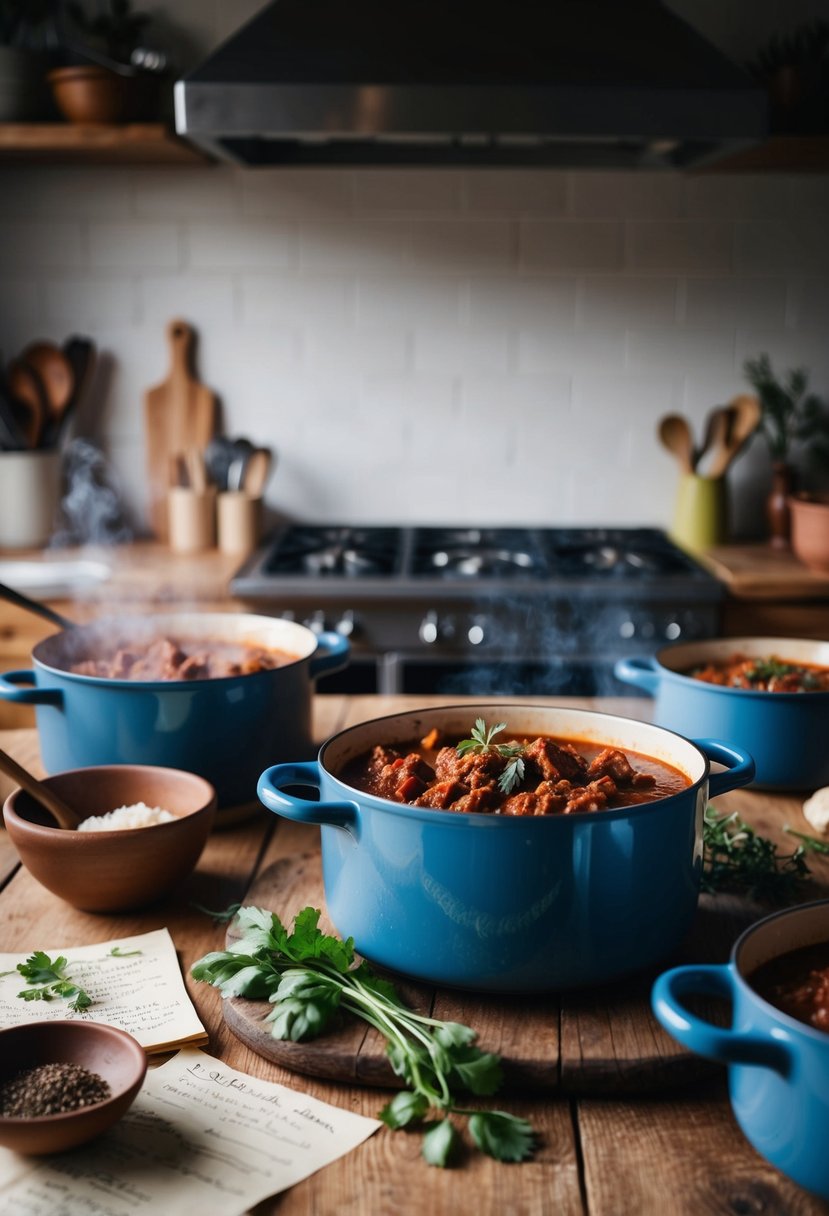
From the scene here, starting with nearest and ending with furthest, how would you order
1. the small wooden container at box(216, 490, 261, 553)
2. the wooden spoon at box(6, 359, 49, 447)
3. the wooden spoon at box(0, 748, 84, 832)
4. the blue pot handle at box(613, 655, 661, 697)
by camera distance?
the wooden spoon at box(0, 748, 84, 832) < the blue pot handle at box(613, 655, 661, 697) < the small wooden container at box(216, 490, 261, 553) < the wooden spoon at box(6, 359, 49, 447)

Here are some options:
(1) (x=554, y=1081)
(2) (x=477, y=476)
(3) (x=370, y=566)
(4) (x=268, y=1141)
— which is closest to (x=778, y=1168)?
(1) (x=554, y=1081)

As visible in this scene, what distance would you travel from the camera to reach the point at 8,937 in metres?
1.09

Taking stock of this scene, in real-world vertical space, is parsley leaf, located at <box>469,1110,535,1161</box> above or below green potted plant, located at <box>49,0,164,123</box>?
below

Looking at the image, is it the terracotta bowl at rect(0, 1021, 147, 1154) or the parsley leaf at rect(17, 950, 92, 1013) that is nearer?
the terracotta bowl at rect(0, 1021, 147, 1154)

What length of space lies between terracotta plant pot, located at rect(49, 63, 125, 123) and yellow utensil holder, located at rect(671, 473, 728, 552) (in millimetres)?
1693

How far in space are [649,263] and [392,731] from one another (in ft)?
8.12

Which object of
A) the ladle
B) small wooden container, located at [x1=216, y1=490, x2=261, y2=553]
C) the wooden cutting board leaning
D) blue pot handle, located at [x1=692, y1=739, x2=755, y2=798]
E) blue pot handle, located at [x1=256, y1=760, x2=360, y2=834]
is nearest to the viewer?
blue pot handle, located at [x1=256, y1=760, x2=360, y2=834]

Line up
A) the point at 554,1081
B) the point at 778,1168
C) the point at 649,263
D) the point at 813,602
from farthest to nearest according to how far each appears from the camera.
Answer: the point at 649,263 → the point at 813,602 → the point at 554,1081 → the point at 778,1168

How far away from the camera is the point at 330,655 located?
1.46m

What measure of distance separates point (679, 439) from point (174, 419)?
55.2 inches

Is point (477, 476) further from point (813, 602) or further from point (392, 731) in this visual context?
point (392, 731)

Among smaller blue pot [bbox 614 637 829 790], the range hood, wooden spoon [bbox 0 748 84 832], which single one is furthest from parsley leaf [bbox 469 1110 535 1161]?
the range hood

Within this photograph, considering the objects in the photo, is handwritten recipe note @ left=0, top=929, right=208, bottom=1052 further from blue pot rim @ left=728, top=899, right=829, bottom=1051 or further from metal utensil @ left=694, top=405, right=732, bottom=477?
metal utensil @ left=694, top=405, right=732, bottom=477

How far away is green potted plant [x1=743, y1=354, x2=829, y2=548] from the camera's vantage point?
3.20m
